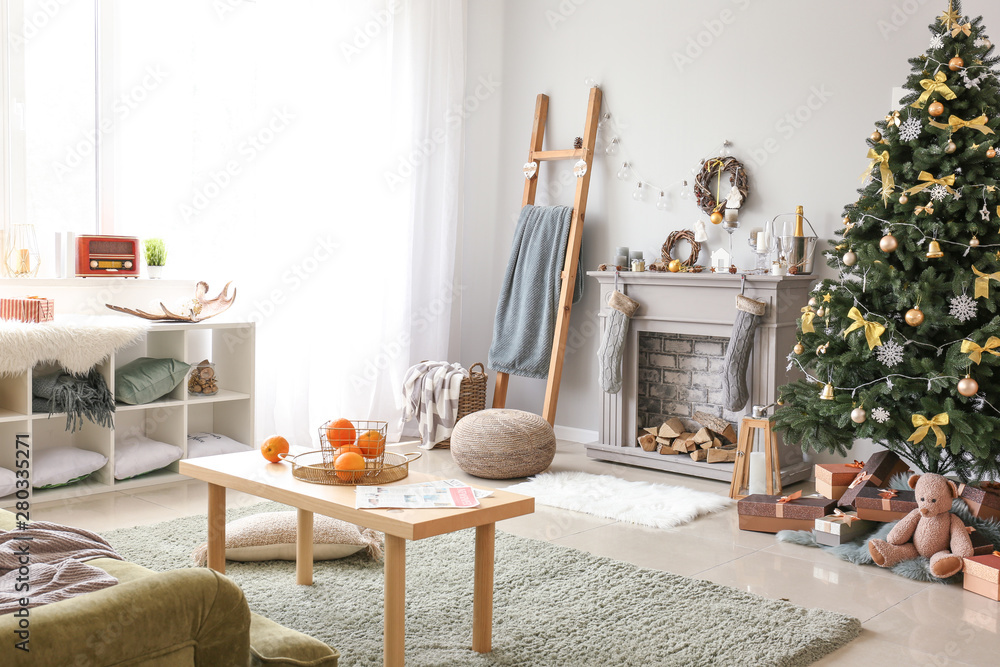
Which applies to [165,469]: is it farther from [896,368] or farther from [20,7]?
[896,368]

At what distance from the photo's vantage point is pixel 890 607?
8.25ft

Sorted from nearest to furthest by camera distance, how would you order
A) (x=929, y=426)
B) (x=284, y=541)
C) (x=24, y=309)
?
(x=284, y=541), (x=929, y=426), (x=24, y=309)

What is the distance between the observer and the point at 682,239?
Result: 4512mm

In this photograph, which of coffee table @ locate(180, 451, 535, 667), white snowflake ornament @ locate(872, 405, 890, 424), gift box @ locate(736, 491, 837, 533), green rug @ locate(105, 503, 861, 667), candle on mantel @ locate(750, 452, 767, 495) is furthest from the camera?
candle on mantel @ locate(750, 452, 767, 495)

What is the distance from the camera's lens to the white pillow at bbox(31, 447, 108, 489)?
345cm

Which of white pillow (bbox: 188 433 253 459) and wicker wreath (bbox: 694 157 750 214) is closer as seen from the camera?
white pillow (bbox: 188 433 253 459)

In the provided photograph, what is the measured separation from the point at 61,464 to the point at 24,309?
2.07ft

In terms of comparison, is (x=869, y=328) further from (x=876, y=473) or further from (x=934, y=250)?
(x=876, y=473)

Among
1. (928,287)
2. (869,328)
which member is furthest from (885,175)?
(869,328)

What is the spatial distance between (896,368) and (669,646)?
55.1 inches

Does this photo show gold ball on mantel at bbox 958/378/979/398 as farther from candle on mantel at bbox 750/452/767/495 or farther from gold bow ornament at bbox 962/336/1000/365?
candle on mantel at bbox 750/452/767/495

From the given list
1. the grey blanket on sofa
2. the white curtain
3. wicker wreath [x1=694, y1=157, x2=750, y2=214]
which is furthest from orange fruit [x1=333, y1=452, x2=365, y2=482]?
wicker wreath [x1=694, y1=157, x2=750, y2=214]

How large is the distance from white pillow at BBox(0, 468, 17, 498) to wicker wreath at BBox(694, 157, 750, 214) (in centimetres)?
328

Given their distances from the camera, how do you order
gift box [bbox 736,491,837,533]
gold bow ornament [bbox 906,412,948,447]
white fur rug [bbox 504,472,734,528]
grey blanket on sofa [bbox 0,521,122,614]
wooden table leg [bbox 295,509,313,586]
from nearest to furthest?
grey blanket on sofa [bbox 0,521,122,614]
wooden table leg [bbox 295,509,313,586]
gold bow ornament [bbox 906,412,948,447]
gift box [bbox 736,491,837,533]
white fur rug [bbox 504,472,734,528]
